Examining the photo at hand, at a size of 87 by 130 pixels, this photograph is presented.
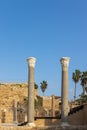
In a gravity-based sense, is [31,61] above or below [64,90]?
above

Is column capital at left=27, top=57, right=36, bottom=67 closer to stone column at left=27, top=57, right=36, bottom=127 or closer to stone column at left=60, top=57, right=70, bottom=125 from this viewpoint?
stone column at left=27, top=57, right=36, bottom=127

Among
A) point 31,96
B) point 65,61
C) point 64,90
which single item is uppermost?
point 65,61

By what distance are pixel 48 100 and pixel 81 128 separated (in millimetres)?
39280

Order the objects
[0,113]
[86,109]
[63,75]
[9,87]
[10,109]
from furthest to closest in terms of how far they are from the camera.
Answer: [9,87]
[10,109]
[0,113]
[86,109]
[63,75]

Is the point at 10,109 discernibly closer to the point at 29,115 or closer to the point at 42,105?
the point at 42,105

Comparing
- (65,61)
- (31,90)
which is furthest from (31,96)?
(65,61)

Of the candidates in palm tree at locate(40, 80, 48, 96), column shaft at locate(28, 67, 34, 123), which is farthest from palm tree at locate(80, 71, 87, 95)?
column shaft at locate(28, 67, 34, 123)

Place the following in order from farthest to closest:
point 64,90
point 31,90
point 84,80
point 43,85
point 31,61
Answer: point 43,85 < point 84,80 < point 31,90 < point 31,61 < point 64,90

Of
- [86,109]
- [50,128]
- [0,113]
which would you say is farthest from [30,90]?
[0,113]

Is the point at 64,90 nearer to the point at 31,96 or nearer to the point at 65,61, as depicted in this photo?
the point at 65,61

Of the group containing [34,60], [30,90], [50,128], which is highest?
[34,60]

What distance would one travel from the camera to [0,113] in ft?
172

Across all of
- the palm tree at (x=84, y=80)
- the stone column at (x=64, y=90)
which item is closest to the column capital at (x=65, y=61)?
the stone column at (x=64, y=90)

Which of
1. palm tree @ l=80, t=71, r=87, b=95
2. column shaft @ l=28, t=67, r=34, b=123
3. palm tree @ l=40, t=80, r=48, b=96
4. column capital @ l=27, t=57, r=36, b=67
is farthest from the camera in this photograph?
palm tree @ l=40, t=80, r=48, b=96
